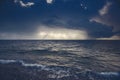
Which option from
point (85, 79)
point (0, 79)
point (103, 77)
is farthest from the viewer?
point (103, 77)

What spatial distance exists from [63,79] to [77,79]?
4.50ft

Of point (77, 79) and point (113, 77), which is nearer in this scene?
point (77, 79)

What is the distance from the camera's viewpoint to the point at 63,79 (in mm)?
14109

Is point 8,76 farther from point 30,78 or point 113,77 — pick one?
point 113,77

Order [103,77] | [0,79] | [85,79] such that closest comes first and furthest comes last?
[0,79]
[85,79]
[103,77]

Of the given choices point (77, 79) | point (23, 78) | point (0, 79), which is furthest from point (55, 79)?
point (0, 79)

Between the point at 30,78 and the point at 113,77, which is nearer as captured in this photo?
the point at 30,78

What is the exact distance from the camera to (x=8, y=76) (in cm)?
1433

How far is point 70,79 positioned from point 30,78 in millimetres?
3800

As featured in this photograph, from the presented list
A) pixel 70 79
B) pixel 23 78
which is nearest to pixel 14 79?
pixel 23 78

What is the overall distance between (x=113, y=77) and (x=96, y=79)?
2.39m

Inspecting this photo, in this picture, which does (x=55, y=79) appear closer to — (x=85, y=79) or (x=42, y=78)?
(x=42, y=78)

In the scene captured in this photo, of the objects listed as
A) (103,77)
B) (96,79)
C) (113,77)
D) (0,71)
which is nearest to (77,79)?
(96,79)

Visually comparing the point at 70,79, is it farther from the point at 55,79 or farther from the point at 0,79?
the point at 0,79
